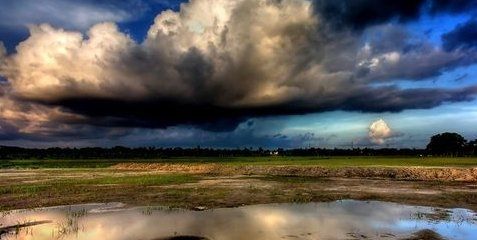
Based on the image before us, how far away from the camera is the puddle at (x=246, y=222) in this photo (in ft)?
64.9

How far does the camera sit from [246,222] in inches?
907

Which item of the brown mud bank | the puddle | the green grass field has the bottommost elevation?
the puddle

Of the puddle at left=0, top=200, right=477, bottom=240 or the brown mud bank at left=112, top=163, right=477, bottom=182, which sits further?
the brown mud bank at left=112, top=163, right=477, bottom=182

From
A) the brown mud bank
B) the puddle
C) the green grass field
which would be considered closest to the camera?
the puddle

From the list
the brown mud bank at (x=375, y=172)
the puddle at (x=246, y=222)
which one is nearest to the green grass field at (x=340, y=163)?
the brown mud bank at (x=375, y=172)

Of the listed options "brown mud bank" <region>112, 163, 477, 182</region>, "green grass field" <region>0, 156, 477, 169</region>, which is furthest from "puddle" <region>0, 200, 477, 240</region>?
"green grass field" <region>0, 156, 477, 169</region>

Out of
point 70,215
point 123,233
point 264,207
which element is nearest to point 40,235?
point 123,233

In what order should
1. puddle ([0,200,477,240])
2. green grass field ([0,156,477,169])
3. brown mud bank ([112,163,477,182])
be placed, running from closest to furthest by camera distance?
puddle ([0,200,477,240]), brown mud bank ([112,163,477,182]), green grass field ([0,156,477,169])

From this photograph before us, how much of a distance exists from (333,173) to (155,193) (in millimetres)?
35006

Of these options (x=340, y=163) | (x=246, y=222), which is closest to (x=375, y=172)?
(x=340, y=163)

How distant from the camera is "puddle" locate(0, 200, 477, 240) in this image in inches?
779

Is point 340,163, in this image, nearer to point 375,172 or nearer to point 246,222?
point 375,172

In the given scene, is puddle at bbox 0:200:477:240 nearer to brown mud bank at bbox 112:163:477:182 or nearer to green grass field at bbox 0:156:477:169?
brown mud bank at bbox 112:163:477:182

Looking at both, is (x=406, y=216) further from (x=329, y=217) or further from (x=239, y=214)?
(x=239, y=214)
